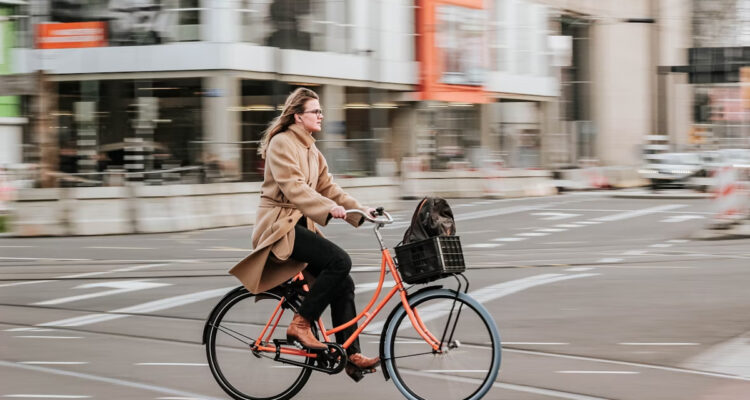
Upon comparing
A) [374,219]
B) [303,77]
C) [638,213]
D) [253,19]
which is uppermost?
[253,19]

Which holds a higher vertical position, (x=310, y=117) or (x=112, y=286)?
(x=310, y=117)

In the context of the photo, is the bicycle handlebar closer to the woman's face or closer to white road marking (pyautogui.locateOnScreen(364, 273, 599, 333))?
the woman's face

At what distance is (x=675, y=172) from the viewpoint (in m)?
40.6

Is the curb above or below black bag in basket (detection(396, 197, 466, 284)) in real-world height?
below

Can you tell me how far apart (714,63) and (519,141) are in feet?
62.5

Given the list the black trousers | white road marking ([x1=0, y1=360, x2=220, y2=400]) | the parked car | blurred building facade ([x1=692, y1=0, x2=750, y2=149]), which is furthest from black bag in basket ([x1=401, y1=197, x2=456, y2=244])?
the parked car

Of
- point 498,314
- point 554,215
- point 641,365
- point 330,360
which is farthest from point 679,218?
point 330,360

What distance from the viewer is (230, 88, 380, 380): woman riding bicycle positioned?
6035 millimetres

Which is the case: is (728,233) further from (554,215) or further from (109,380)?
(109,380)

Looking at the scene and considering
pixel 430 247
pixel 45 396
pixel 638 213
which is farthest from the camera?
pixel 638 213

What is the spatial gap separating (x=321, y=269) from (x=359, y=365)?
0.52 meters

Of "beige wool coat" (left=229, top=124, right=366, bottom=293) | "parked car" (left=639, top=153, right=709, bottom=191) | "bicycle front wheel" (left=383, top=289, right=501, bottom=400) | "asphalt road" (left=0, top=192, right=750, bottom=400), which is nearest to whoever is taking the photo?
"bicycle front wheel" (left=383, top=289, right=501, bottom=400)

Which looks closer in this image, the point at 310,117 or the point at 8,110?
the point at 310,117

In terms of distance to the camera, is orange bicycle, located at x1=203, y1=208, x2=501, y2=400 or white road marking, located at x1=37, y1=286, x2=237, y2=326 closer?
orange bicycle, located at x1=203, y1=208, x2=501, y2=400
